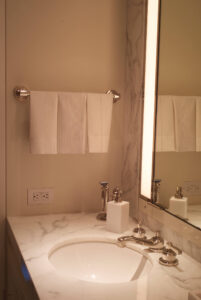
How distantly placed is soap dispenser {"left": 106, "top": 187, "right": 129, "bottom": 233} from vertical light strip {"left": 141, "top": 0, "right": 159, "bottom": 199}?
0.15m

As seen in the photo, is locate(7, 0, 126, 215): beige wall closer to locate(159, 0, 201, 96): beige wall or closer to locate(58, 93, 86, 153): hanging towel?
locate(58, 93, 86, 153): hanging towel

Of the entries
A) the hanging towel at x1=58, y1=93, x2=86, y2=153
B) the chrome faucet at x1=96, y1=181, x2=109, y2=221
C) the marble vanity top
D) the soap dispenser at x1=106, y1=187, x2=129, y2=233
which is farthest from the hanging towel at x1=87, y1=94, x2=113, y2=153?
the marble vanity top

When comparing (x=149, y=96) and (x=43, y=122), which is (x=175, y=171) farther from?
(x=43, y=122)

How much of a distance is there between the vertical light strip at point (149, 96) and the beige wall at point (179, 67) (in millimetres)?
65

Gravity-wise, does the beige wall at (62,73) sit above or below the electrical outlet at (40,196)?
above

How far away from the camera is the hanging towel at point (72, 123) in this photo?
1.63m

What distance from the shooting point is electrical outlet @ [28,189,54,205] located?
1.71m

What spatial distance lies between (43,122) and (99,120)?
26cm

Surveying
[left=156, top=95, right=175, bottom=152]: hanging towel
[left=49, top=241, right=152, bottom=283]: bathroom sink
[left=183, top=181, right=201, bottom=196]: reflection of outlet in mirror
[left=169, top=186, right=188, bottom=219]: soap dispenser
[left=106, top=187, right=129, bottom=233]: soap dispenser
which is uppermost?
[left=156, top=95, right=175, bottom=152]: hanging towel

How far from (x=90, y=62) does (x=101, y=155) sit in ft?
1.53

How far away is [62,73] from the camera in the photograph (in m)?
1.69

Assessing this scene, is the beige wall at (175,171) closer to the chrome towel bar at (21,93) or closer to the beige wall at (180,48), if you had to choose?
the beige wall at (180,48)

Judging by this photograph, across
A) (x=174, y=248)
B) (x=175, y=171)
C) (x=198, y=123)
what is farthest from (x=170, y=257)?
(x=198, y=123)

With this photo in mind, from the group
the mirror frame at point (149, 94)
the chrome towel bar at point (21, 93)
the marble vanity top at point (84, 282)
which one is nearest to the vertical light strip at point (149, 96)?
the mirror frame at point (149, 94)
